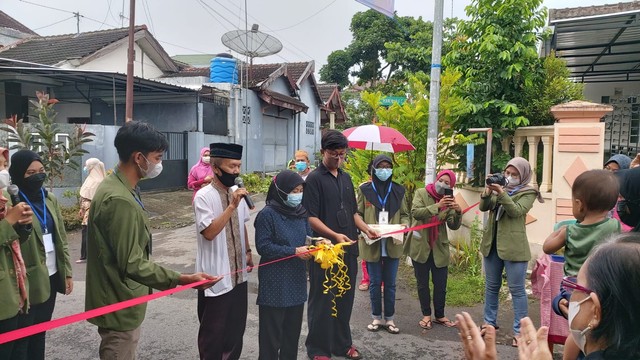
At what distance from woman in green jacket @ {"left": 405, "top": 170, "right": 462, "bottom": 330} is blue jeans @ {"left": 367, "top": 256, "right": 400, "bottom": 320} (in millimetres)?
312

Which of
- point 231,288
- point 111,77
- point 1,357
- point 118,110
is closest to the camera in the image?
point 1,357

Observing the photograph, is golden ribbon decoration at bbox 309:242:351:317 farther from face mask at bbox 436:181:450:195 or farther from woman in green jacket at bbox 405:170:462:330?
face mask at bbox 436:181:450:195

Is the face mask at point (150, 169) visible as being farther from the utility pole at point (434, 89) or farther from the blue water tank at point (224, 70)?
the blue water tank at point (224, 70)

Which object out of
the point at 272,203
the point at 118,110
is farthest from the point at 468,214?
the point at 118,110

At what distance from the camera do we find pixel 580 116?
521cm

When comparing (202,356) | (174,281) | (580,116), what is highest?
(580,116)

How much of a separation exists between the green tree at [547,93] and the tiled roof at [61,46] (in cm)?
1490

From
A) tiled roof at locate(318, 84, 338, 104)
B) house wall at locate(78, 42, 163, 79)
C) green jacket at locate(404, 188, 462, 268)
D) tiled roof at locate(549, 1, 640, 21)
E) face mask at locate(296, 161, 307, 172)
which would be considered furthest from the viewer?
tiled roof at locate(318, 84, 338, 104)

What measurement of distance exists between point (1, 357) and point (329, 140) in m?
2.80

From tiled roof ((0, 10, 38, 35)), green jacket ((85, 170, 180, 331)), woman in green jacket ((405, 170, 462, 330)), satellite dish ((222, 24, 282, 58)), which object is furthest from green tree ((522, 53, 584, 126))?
tiled roof ((0, 10, 38, 35))

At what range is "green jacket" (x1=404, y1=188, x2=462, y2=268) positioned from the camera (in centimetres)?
450

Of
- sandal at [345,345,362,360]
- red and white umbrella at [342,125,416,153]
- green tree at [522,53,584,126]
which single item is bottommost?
sandal at [345,345,362,360]

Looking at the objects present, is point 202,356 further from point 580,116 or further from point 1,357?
point 580,116

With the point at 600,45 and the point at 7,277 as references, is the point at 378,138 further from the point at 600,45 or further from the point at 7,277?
the point at 600,45
